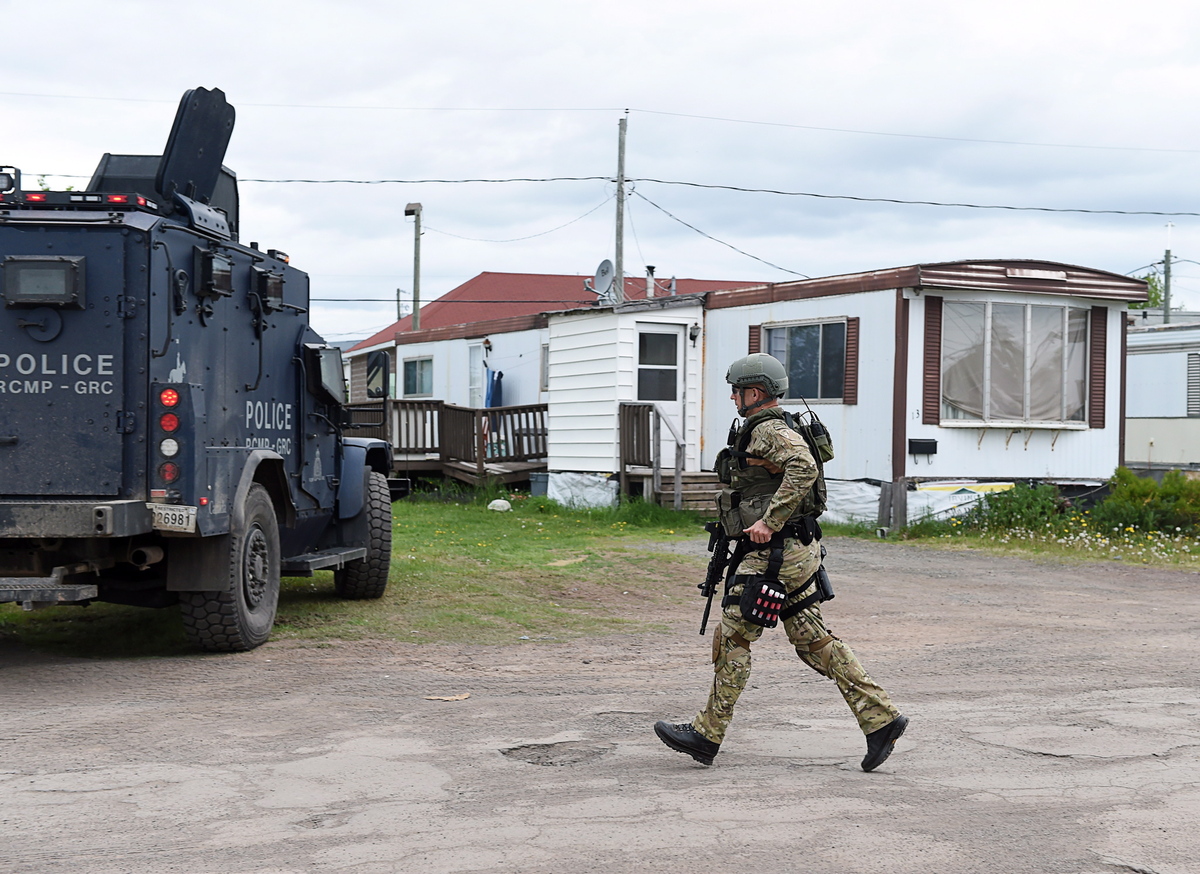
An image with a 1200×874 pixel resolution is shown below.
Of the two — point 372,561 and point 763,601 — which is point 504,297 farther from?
point 763,601

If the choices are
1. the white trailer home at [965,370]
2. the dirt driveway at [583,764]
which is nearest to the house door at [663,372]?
the white trailer home at [965,370]

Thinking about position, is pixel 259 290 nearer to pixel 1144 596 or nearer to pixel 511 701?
pixel 511 701

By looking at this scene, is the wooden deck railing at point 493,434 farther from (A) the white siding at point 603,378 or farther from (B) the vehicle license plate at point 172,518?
(B) the vehicle license plate at point 172,518

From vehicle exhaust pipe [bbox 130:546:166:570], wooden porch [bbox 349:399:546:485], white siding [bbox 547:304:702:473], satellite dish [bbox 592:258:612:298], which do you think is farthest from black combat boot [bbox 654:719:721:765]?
satellite dish [bbox 592:258:612:298]

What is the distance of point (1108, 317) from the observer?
57.2 feet

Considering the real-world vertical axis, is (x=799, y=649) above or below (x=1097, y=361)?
below

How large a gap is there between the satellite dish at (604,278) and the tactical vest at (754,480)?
17186 millimetres

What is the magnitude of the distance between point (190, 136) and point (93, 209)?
0.97m

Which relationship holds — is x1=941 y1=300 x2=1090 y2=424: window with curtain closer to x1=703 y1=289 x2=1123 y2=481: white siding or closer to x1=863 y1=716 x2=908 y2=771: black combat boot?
x1=703 y1=289 x2=1123 y2=481: white siding

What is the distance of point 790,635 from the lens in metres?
5.50

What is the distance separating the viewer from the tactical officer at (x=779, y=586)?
5.36 meters

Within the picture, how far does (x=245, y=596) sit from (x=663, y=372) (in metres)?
12.5

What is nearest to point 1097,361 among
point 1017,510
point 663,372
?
point 1017,510

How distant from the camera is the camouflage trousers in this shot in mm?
5379
